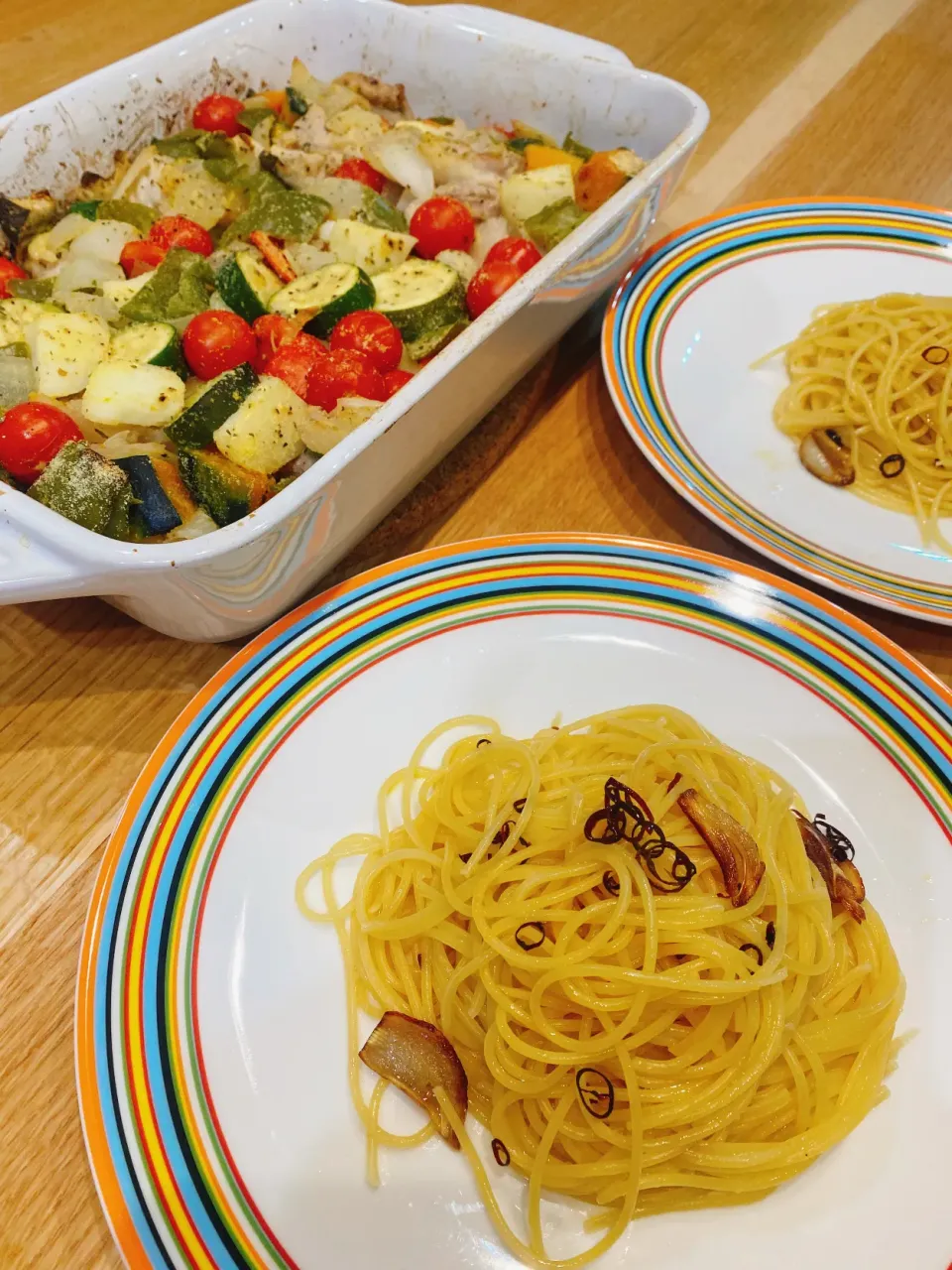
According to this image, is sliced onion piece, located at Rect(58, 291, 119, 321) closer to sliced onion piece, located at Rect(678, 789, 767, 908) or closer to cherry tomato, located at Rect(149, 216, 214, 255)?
cherry tomato, located at Rect(149, 216, 214, 255)

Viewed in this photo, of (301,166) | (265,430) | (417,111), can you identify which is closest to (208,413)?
(265,430)

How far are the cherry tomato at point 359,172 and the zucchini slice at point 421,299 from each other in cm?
40

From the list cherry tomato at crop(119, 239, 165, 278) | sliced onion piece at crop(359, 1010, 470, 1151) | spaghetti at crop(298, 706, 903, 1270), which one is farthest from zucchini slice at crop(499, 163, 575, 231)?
sliced onion piece at crop(359, 1010, 470, 1151)

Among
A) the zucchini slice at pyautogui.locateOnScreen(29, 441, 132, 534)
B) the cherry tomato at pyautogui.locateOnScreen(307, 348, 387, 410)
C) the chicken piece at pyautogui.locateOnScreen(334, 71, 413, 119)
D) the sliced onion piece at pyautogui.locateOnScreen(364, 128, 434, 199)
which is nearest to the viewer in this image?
the zucchini slice at pyautogui.locateOnScreen(29, 441, 132, 534)

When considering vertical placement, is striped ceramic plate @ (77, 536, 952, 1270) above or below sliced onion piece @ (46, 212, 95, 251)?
below

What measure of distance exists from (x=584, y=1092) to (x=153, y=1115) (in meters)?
0.48

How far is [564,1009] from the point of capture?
1.11 m

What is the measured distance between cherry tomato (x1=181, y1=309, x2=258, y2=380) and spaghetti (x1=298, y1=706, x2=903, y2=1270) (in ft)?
2.85

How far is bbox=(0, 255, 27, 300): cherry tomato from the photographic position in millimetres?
1744

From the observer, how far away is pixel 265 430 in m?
1.41

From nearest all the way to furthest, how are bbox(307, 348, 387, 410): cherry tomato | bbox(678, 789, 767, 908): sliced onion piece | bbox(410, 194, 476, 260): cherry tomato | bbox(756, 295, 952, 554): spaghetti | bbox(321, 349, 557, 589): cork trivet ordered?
bbox(678, 789, 767, 908): sliced onion piece, bbox(307, 348, 387, 410): cherry tomato, bbox(321, 349, 557, 589): cork trivet, bbox(756, 295, 952, 554): spaghetti, bbox(410, 194, 476, 260): cherry tomato

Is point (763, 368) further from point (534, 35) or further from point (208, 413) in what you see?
point (208, 413)

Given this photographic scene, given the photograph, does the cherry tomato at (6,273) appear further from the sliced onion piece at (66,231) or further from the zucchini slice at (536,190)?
the zucchini slice at (536,190)

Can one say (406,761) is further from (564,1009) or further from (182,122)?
(182,122)
